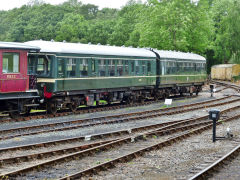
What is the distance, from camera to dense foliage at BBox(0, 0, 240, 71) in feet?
152

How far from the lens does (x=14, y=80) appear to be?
18.0 metres

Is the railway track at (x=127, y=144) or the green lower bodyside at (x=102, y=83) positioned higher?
the green lower bodyside at (x=102, y=83)

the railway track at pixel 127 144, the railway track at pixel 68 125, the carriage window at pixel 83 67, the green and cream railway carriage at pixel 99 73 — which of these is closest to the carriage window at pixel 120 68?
the green and cream railway carriage at pixel 99 73

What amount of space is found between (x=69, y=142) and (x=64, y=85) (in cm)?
752

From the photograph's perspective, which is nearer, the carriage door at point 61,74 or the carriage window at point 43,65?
the carriage window at point 43,65

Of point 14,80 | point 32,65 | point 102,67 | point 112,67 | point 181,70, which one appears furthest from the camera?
point 181,70

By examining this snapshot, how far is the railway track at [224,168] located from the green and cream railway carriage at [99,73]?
427 inches

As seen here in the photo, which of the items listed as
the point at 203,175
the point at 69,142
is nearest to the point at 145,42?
the point at 69,142

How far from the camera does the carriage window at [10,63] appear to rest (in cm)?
1753

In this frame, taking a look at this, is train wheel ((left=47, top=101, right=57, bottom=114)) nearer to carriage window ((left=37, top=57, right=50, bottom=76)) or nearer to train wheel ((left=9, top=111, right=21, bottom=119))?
carriage window ((left=37, top=57, right=50, bottom=76))

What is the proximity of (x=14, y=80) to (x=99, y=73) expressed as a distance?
6275mm

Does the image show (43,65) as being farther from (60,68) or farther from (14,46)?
(14,46)

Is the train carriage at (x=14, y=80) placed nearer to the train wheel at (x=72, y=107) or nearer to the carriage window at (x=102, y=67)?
the train wheel at (x=72, y=107)

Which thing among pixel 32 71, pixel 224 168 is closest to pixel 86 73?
pixel 32 71
